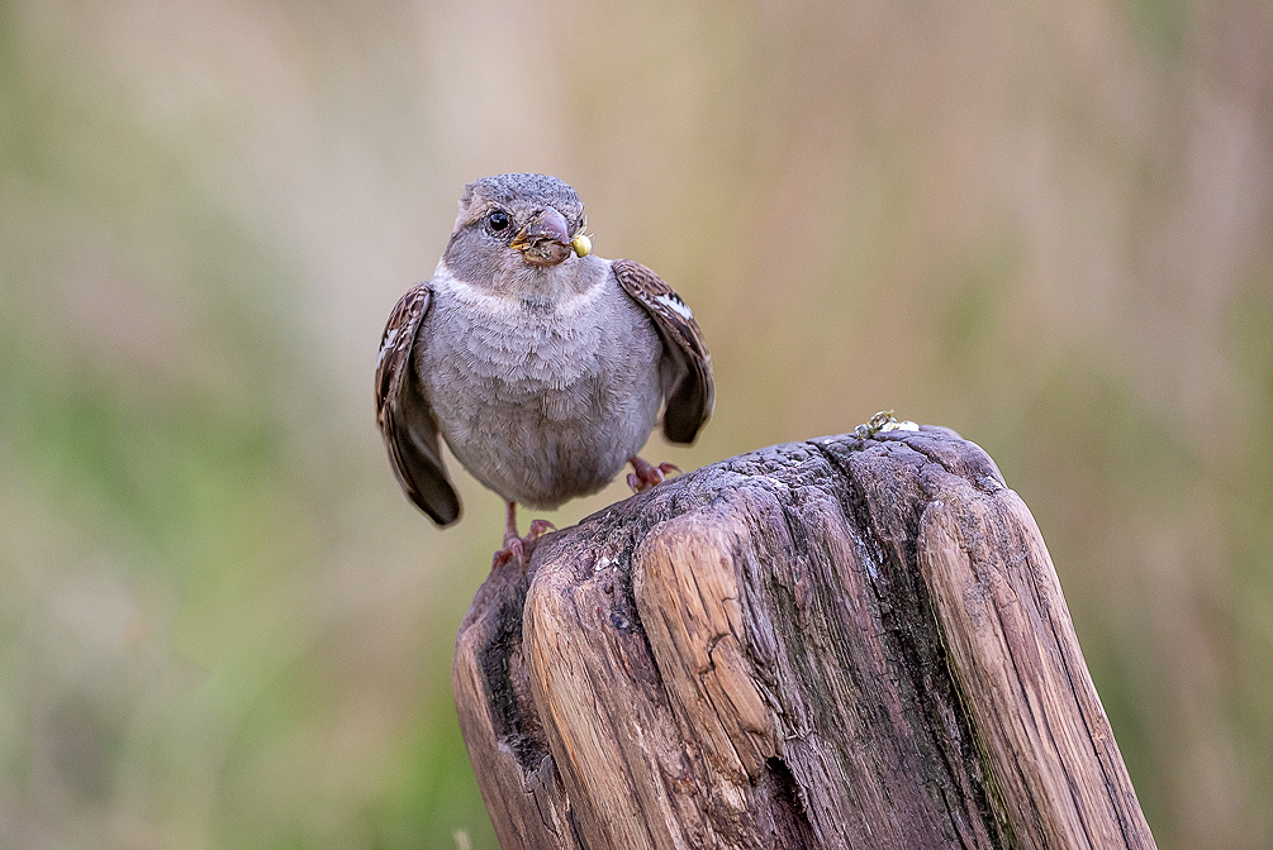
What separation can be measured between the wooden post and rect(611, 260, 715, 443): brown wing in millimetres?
1488

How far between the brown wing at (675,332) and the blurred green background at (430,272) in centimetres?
116

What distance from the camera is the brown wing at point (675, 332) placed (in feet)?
12.8

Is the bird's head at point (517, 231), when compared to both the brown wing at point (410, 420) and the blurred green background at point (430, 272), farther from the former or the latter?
the blurred green background at point (430, 272)

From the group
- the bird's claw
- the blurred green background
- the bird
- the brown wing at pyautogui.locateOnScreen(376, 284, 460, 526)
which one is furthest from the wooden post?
the blurred green background

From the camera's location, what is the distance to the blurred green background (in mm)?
4770

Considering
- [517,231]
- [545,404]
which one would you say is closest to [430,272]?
[517,231]

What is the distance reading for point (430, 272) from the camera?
17.9 ft

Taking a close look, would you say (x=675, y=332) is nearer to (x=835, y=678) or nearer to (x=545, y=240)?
(x=545, y=240)

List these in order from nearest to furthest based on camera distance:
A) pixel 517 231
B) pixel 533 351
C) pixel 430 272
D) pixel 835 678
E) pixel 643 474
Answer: pixel 835 678, pixel 533 351, pixel 517 231, pixel 643 474, pixel 430 272

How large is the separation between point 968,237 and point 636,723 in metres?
3.70

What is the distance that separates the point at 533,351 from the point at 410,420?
841 mm

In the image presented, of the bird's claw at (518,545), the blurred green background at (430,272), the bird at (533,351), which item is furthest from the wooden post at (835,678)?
the blurred green background at (430,272)

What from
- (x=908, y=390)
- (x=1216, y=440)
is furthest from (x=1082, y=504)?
(x=908, y=390)

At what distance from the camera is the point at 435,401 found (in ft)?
12.8
